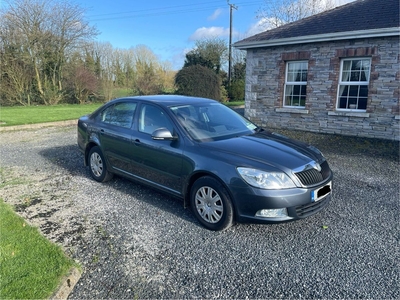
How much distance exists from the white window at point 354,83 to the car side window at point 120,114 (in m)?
7.95

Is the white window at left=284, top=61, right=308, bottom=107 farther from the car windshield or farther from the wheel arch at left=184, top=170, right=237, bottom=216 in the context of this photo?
the wheel arch at left=184, top=170, right=237, bottom=216

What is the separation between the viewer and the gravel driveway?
8.54 feet

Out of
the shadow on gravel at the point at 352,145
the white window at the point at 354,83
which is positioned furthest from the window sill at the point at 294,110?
the white window at the point at 354,83

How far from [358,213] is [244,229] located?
1773 mm

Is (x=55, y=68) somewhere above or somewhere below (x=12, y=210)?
above

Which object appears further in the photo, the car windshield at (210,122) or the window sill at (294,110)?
the window sill at (294,110)

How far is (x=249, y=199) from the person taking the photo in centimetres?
322

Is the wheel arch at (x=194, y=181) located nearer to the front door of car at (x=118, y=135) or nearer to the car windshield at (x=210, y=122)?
the car windshield at (x=210, y=122)

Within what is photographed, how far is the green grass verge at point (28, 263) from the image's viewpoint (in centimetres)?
246

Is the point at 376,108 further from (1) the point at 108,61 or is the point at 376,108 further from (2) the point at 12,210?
(1) the point at 108,61

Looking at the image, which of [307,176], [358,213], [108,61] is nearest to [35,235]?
[307,176]

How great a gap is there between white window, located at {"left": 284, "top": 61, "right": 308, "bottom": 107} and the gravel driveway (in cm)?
581

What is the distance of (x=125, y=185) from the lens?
205 inches

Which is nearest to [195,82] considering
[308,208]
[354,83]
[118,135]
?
[354,83]
